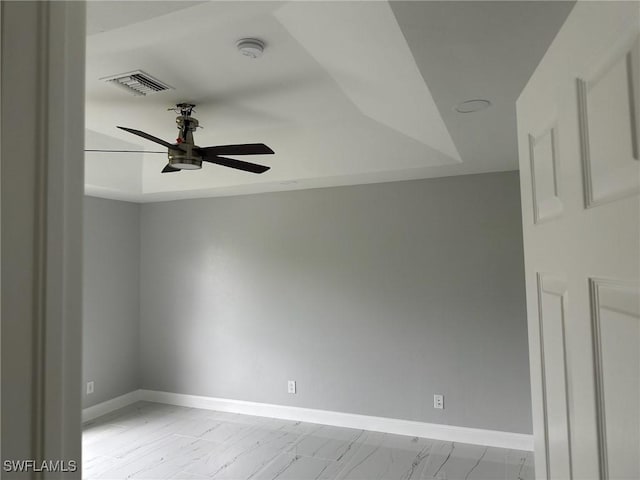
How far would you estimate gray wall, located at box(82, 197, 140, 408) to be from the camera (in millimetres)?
4582

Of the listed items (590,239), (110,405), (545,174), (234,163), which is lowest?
(110,405)

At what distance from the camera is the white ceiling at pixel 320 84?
1.42 meters

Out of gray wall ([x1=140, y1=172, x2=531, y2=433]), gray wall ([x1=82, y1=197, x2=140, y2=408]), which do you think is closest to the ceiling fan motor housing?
gray wall ([x1=140, y1=172, x2=531, y2=433])

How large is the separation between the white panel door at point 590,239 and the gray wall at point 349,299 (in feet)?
9.98

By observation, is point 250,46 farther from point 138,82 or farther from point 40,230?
point 40,230

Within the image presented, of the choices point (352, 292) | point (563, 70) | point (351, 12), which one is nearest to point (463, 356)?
point (352, 292)

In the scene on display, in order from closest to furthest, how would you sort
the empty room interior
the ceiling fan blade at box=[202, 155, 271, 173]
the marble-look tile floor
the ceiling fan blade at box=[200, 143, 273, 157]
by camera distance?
the empty room interior < the ceiling fan blade at box=[200, 143, 273, 157] < the ceiling fan blade at box=[202, 155, 271, 173] < the marble-look tile floor

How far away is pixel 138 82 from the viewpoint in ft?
7.91

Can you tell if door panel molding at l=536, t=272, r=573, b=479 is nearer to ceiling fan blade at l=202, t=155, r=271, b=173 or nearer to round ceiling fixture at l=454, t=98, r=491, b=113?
round ceiling fixture at l=454, t=98, r=491, b=113

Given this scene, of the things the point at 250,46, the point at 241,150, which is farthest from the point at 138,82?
the point at 250,46

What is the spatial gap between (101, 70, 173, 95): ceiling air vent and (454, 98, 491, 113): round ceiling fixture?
167 cm

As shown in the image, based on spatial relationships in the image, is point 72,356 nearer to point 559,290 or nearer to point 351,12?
point 559,290

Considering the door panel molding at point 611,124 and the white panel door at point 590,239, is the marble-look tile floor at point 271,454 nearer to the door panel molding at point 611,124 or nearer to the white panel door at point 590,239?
the white panel door at point 590,239

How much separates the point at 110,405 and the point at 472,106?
16.0 feet
